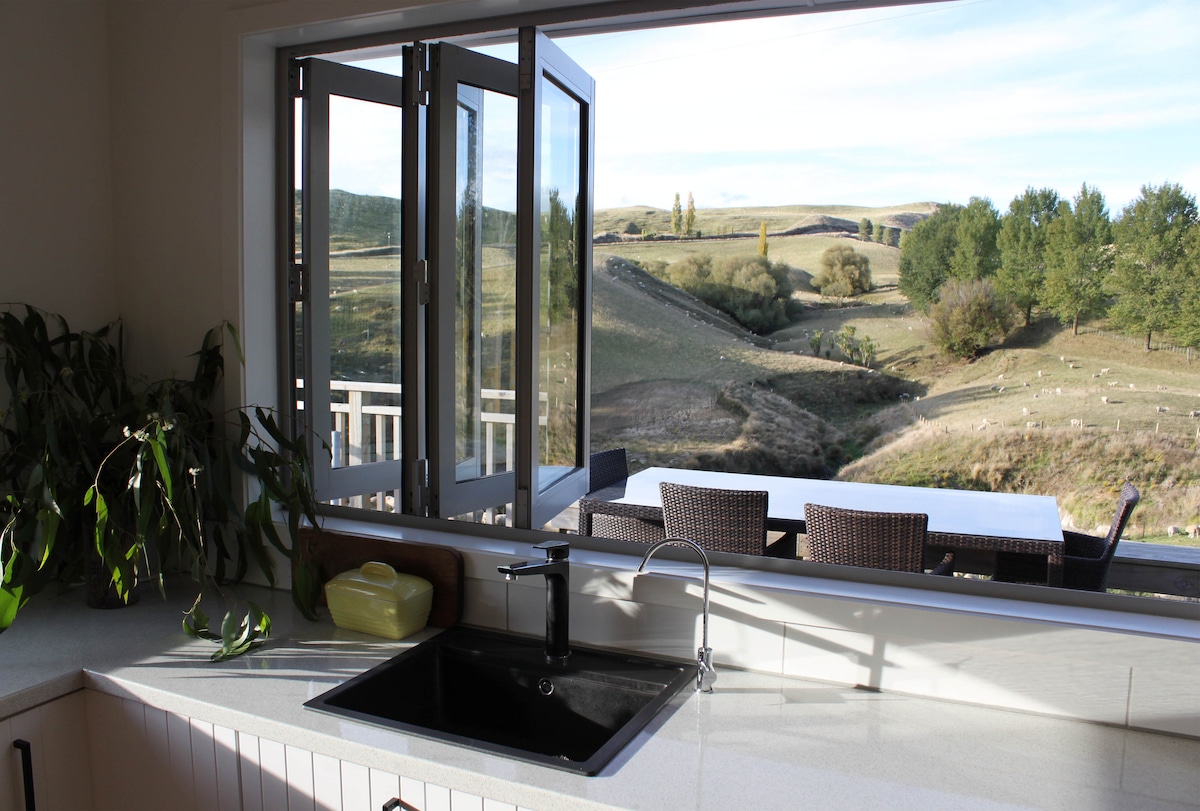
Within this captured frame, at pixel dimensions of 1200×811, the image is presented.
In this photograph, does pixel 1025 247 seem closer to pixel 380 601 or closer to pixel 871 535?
pixel 871 535

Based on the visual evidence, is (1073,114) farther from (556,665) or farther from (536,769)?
(536,769)

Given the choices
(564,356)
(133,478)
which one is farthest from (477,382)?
(133,478)

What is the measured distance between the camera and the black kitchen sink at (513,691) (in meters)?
1.62

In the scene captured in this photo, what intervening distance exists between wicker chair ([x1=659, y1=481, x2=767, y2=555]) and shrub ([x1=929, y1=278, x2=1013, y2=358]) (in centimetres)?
190

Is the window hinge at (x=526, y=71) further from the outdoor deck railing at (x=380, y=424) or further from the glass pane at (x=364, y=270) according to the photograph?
the outdoor deck railing at (x=380, y=424)

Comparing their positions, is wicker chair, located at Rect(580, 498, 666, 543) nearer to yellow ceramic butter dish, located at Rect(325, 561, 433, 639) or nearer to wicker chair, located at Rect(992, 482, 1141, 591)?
wicker chair, located at Rect(992, 482, 1141, 591)

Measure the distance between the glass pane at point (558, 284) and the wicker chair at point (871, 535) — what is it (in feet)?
2.75

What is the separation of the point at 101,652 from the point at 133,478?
1.23 ft

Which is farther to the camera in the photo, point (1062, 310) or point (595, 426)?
point (595, 426)

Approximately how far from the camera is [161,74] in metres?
2.27

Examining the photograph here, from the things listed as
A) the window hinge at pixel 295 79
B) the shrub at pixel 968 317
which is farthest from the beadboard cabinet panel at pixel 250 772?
the shrub at pixel 968 317

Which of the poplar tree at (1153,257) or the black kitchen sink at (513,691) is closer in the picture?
the black kitchen sink at (513,691)

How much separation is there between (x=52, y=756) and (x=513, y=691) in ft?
2.99

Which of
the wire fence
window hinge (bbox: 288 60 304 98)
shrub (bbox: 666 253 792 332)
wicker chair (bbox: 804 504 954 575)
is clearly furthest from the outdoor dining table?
window hinge (bbox: 288 60 304 98)
